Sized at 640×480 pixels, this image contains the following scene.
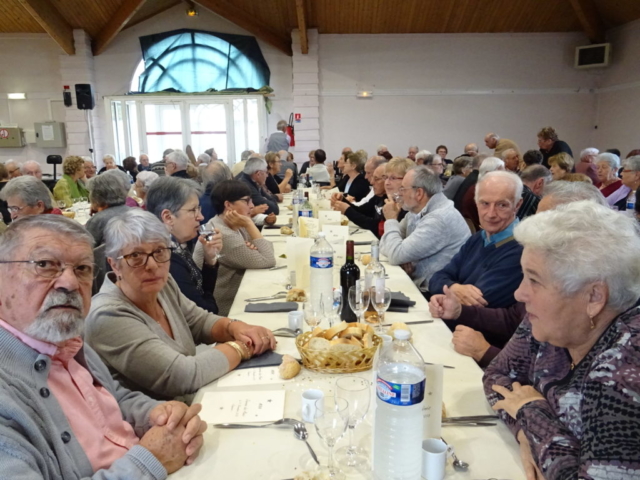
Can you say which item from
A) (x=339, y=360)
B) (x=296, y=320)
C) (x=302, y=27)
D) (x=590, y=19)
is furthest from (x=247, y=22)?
(x=339, y=360)

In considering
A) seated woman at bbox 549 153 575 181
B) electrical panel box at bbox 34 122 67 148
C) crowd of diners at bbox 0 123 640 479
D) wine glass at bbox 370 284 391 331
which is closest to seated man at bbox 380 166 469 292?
crowd of diners at bbox 0 123 640 479

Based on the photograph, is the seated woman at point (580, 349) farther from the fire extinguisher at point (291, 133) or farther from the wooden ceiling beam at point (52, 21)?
the wooden ceiling beam at point (52, 21)

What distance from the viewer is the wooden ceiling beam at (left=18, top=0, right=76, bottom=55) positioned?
9.50 meters

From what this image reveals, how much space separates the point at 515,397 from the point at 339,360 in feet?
1.79

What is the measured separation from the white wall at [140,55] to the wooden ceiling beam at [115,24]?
0.81ft

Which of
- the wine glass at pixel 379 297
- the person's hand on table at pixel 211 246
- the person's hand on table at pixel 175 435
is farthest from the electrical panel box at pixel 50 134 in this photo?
the person's hand on table at pixel 175 435

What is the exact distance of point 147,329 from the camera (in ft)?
5.48

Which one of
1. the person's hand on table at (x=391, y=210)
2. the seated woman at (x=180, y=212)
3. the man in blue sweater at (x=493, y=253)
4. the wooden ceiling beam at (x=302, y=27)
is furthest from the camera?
the wooden ceiling beam at (x=302, y=27)

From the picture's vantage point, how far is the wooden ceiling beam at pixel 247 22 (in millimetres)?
10859

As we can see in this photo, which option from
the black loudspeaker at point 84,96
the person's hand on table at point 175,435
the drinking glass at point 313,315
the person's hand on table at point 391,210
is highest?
the black loudspeaker at point 84,96

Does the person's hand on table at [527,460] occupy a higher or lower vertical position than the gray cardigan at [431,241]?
lower

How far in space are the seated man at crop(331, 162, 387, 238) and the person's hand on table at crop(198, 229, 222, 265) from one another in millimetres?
1884

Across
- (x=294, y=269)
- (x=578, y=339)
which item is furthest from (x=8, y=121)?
(x=578, y=339)

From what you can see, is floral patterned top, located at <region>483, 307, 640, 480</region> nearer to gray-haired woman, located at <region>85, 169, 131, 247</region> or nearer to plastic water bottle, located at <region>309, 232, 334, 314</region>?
plastic water bottle, located at <region>309, 232, 334, 314</region>
